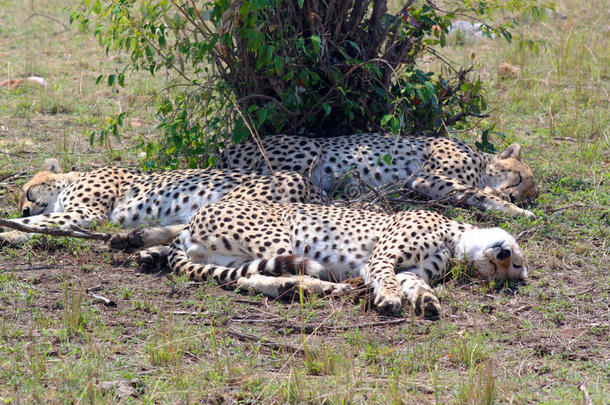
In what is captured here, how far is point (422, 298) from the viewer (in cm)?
393

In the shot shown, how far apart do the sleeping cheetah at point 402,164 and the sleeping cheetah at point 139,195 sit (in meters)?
0.38

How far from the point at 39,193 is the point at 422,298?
10.7ft

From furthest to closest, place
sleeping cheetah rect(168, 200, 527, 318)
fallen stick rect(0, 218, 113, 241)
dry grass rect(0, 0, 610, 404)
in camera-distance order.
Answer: fallen stick rect(0, 218, 113, 241) → sleeping cheetah rect(168, 200, 527, 318) → dry grass rect(0, 0, 610, 404)

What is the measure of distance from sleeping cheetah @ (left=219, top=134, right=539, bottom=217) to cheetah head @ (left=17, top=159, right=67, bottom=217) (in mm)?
1312

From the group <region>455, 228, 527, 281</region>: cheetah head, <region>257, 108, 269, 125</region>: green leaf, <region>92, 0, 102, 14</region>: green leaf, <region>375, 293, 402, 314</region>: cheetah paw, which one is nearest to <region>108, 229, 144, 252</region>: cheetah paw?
<region>257, 108, 269, 125</region>: green leaf

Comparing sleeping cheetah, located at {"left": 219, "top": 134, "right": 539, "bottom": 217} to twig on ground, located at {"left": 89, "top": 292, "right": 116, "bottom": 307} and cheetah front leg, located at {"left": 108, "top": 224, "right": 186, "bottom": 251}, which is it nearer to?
cheetah front leg, located at {"left": 108, "top": 224, "right": 186, "bottom": 251}

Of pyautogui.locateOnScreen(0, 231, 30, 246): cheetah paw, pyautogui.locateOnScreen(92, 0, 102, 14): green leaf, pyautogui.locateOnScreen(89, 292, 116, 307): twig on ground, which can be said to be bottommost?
pyautogui.locateOnScreen(0, 231, 30, 246): cheetah paw

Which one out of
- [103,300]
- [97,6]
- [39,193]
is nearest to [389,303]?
[103,300]

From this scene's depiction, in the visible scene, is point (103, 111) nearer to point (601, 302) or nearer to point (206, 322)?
point (206, 322)

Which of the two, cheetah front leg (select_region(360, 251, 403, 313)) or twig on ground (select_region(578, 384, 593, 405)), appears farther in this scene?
cheetah front leg (select_region(360, 251, 403, 313))

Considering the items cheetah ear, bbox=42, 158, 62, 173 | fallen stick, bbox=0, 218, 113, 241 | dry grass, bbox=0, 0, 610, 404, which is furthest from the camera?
cheetah ear, bbox=42, 158, 62, 173

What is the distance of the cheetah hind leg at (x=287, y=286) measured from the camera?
13.5ft

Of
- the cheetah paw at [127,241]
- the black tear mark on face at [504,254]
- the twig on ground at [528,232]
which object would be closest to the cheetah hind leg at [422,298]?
the black tear mark on face at [504,254]

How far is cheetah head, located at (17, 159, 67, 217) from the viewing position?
5617mm
